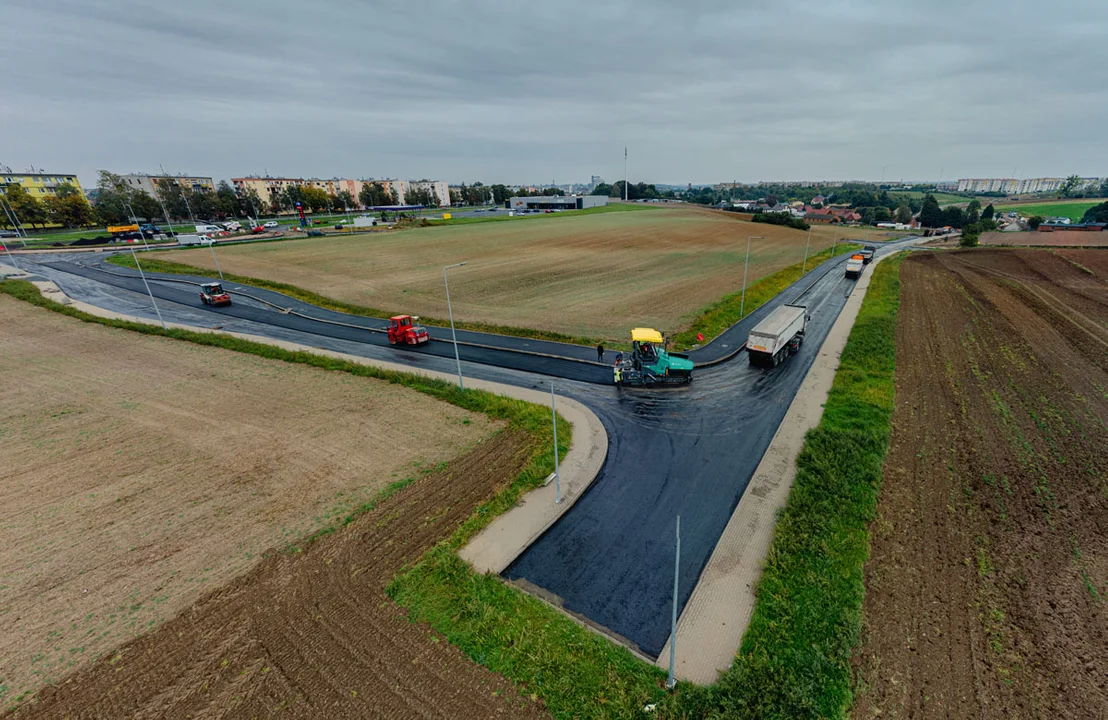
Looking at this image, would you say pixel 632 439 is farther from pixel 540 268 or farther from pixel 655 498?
pixel 540 268

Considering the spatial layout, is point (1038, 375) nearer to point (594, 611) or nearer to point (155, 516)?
point (594, 611)

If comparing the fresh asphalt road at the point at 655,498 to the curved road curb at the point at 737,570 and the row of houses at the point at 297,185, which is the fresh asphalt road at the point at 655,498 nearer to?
the curved road curb at the point at 737,570

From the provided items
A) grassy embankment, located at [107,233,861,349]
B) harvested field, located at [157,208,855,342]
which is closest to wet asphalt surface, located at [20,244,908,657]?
grassy embankment, located at [107,233,861,349]

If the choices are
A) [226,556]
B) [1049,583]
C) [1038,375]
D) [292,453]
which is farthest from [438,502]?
[1038,375]

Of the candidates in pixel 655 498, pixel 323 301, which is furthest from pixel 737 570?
pixel 323 301

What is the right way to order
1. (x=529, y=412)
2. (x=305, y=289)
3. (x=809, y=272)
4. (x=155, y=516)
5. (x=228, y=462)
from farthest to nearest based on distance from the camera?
(x=809, y=272) → (x=305, y=289) → (x=529, y=412) → (x=228, y=462) → (x=155, y=516)

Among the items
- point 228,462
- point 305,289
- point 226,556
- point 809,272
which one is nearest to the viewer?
point 226,556

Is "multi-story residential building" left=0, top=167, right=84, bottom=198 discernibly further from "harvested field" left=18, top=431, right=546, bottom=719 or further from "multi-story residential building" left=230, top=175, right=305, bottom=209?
"harvested field" left=18, top=431, right=546, bottom=719

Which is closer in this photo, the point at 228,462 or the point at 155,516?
the point at 155,516
